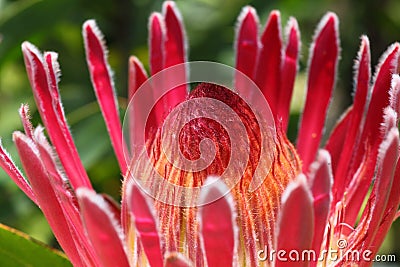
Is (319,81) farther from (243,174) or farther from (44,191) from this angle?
(44,191)

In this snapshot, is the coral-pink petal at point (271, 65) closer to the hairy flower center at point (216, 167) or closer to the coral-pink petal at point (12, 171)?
the hairy flower center at point (216, 167)

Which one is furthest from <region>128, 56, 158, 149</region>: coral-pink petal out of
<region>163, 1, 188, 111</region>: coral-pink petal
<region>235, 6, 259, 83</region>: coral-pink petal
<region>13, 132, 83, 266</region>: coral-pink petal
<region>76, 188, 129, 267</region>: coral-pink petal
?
<region>76, 188, 129, 267</region>: coral-pink petal

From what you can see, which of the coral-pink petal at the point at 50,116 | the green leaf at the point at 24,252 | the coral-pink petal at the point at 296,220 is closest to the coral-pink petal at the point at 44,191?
the green leaf at the point at 24,252

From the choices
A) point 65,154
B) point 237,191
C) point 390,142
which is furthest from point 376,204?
point 65,154

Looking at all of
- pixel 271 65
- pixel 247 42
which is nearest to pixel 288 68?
pixel 271 65

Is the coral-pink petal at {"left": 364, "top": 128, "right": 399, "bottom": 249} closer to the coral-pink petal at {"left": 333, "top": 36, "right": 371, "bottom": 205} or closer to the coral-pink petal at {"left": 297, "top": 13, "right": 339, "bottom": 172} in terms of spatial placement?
the coral-pink petal at {"left": 333, "top": 36, "right": 371, "bottom": 205}

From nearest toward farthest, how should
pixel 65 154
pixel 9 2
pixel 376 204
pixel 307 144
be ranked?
pixel 376 204, pixel 65 154, pixel 307 144, pixel 9 2

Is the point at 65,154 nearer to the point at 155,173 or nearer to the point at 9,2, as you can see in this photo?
the point at 155,173
